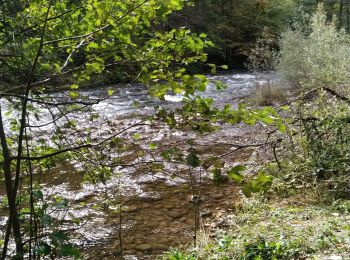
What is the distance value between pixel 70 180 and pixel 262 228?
13.2 feet

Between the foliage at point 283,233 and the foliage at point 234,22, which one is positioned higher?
the foliage at point 234,22

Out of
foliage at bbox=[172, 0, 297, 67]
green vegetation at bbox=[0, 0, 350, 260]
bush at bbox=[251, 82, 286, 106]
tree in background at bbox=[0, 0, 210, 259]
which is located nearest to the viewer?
green vegetation at bbox=[0, 0, 350, 260]

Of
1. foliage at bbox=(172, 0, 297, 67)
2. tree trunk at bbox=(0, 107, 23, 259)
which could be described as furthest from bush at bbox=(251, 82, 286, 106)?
tree trunk at bbox=(0, 107, 23, 259)

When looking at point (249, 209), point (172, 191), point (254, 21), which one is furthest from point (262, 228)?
point (254, 21)

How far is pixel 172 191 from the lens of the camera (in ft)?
22.9

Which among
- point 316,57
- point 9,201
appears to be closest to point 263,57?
point 316,57

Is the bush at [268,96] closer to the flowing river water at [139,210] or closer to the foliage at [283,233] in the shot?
the flowing river water at [139,210]

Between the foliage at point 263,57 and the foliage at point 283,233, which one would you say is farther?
the foliage at point 263,57

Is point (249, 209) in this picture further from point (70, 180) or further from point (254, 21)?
point (254, 21)

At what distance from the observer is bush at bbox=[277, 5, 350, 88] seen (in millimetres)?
11696

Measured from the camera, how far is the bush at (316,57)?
11.7m

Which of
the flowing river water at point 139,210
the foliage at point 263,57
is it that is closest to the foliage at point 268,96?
the foliage at point 263,57

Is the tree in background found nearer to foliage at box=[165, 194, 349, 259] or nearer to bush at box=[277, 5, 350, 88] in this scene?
foliage at box=[165, 194, 349, 259]

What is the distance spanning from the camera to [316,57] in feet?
44.0
